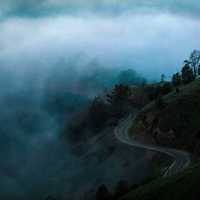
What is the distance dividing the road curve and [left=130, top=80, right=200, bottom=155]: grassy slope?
291 cm

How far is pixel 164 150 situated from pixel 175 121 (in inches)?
513

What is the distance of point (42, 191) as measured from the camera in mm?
124250

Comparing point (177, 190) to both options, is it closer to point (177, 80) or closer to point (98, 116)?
point (98, 116)

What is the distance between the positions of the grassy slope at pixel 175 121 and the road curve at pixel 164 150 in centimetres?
291

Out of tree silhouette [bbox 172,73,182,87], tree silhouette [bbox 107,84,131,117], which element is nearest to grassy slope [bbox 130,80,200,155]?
tree silhouette [bbox 107,84,131,117]

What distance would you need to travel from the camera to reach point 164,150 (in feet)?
340

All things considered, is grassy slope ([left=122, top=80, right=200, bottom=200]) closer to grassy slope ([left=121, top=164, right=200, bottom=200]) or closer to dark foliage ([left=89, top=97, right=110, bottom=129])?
dark foliage ([left=89, top=97, right=110, bottom=129])

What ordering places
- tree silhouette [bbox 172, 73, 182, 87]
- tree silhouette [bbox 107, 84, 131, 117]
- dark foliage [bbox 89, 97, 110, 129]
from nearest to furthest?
dark foliage [bbox 89, 97, 110, 129], tree silhouette [bbox 107, 84, 131, 117], tree silhouette [bbox 172, 73, 182, 87]

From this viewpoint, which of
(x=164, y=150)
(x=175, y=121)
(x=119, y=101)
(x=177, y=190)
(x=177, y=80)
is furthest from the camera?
(x=177, y=80)

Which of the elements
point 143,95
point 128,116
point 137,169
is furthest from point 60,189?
point 143,95

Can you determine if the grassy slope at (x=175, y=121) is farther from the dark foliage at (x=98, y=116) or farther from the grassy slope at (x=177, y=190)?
the grassy slope at (x=177, y=190)

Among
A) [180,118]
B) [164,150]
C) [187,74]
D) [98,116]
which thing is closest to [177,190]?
[164,150]

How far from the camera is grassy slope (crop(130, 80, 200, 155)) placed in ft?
347

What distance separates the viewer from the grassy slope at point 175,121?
106 metres
